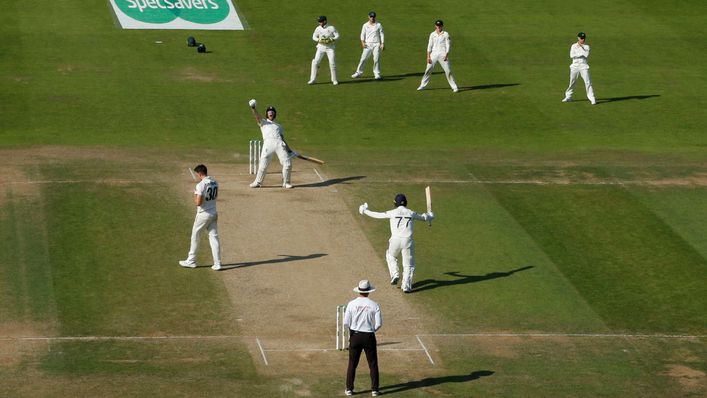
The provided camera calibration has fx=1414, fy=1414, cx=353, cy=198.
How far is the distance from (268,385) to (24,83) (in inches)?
870

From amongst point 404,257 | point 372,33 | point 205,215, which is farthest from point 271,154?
point 372,33

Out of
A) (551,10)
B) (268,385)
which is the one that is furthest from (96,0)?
(268,385)

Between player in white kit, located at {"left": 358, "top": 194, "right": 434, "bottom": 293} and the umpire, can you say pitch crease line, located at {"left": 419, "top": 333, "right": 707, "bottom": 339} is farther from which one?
the umpire

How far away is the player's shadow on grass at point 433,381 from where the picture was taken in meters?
24.5

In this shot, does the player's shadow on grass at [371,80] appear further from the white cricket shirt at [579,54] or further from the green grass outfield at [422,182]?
the white cricket shirt at [579,54]

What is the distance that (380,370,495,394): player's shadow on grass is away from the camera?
2450 cm

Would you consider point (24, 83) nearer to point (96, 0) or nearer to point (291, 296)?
point (96, 0)

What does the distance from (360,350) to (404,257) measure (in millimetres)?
5205

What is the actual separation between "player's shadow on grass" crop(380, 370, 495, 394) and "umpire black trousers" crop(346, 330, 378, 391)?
62 cm

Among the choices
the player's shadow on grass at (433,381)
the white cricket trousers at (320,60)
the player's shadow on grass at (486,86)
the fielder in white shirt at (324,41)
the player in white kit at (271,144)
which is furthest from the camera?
the player's shadow on grass at (486,86)

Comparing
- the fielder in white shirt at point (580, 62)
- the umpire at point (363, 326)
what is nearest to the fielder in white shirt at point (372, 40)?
the fielder in white shirt at point (580, 62)

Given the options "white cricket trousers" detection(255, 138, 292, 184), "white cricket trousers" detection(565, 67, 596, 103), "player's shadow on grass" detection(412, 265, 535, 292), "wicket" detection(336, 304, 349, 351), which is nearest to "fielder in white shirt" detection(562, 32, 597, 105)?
"white cricket trousers" detection(565, 67, 596, 103)

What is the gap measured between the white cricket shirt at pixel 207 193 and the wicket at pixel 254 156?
6.55 m

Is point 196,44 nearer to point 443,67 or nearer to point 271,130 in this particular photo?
point 443,67
